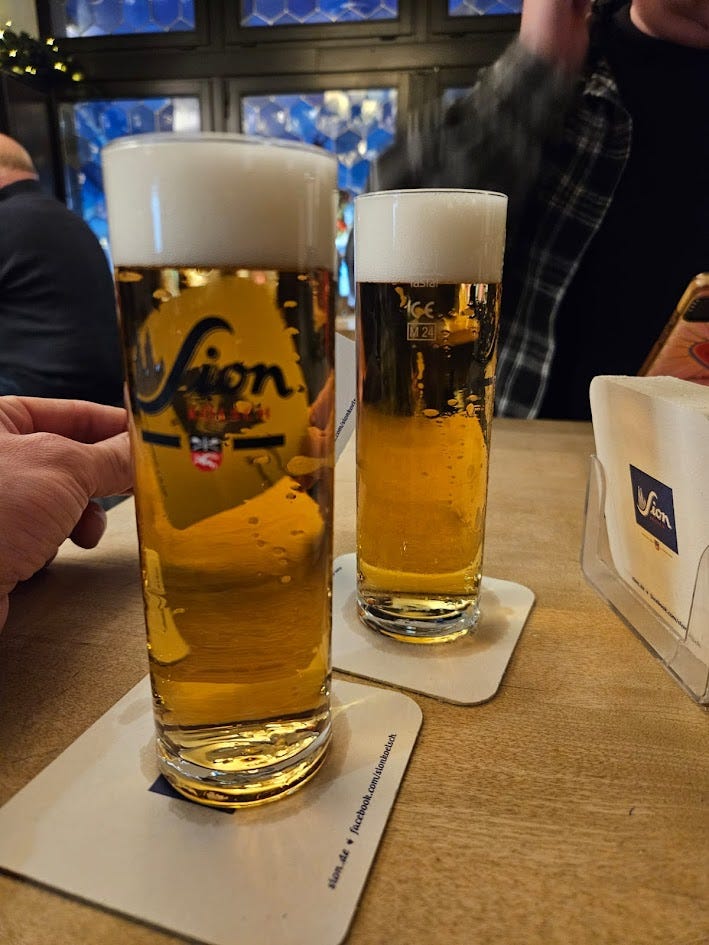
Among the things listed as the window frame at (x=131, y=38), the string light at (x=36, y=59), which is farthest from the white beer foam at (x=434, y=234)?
the string light at (x=36, y=59)

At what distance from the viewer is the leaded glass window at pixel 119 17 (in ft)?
12.1

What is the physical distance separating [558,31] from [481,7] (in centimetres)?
242

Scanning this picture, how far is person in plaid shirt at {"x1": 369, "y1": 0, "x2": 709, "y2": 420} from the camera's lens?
1.47 m

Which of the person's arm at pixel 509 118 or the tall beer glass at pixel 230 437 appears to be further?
the person's arm at pixel 509 118

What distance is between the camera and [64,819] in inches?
16.3

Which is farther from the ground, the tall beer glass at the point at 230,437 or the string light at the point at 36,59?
the string light at the point at 36,59

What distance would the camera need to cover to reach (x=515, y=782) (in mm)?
448

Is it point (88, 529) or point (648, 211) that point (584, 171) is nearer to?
point (648, 211)

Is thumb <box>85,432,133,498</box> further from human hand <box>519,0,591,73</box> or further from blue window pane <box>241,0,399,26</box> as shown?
blue window pane <box>241,0,399,26</box>

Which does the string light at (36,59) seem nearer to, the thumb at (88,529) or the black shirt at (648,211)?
the black shirt at (648,211)

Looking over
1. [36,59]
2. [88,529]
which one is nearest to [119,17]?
[36,59]

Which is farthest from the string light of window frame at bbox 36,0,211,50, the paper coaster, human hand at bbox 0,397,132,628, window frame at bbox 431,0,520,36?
the paper coaster

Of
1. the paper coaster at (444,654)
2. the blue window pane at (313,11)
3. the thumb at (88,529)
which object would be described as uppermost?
the blue window pane at (313,11)

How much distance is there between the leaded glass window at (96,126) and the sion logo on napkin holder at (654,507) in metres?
3.68
